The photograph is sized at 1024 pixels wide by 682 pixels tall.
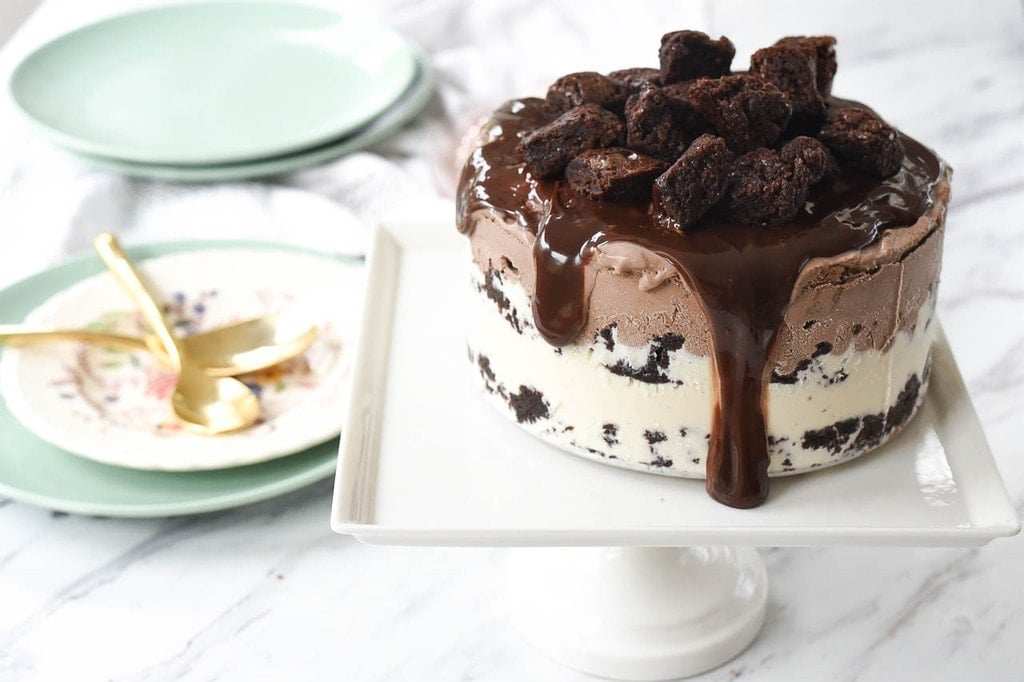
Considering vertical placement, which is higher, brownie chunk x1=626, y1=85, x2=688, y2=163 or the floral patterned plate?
brownie chunk x1=626, y1=85, x2=688, y2=163

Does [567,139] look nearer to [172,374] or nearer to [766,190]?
[766,190]

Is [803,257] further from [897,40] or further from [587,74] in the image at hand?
[897,40]

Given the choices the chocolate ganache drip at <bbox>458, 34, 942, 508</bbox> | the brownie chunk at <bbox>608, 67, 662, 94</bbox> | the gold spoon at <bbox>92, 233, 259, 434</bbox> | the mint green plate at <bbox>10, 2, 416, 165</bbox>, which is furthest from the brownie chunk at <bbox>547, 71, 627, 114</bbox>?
the mint green plate at <bbox>10, 2, 416, 165</bbox>

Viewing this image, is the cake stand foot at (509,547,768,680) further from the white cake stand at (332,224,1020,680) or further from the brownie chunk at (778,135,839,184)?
the brownie chunk at (778,135,839,184)

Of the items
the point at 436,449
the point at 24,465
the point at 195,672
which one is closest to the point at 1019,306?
the point at 436,449

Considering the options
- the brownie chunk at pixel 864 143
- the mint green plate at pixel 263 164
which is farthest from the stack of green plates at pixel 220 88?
the brownie chunk at pixel 864 143
